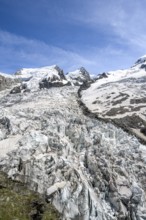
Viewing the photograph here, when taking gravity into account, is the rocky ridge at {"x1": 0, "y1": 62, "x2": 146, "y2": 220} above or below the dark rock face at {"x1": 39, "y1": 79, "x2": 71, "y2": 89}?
below

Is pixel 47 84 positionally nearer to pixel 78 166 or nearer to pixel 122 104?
pixel 122 104

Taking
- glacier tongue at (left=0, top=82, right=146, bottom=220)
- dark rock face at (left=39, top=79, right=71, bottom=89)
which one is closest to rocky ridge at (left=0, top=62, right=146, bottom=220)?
glacier tongue at (left=0, top=82, right=146, bottom=220)

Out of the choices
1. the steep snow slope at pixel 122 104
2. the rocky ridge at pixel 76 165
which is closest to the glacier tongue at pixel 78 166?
the rocky ridge at pixel 76 165

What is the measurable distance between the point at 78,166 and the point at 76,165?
41 cm

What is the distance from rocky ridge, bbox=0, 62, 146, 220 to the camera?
47938mm

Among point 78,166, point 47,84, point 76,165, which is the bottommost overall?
point 78,166

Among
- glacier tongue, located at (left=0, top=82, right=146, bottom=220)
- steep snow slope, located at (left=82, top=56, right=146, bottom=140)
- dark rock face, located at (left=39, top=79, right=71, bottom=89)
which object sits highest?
dark rock face, located at (left=39, top=79, right=71, bottom=89)

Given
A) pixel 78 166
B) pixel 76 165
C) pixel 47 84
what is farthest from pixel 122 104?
pixel 76 165

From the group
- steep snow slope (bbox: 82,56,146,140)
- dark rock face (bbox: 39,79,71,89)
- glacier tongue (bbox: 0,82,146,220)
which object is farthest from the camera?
dark rock face (bbox: 39,79,71,89)

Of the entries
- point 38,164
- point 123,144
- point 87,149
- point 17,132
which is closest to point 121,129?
point 123,144

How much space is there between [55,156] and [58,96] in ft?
223

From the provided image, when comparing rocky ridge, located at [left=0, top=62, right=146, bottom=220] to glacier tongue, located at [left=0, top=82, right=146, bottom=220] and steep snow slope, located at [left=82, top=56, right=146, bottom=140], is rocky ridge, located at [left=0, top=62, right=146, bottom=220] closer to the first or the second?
glacier tongue, located at [left=0, top=82, right=146, bottom=220]

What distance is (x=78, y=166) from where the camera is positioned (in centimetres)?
5612

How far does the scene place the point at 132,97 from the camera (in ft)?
437
